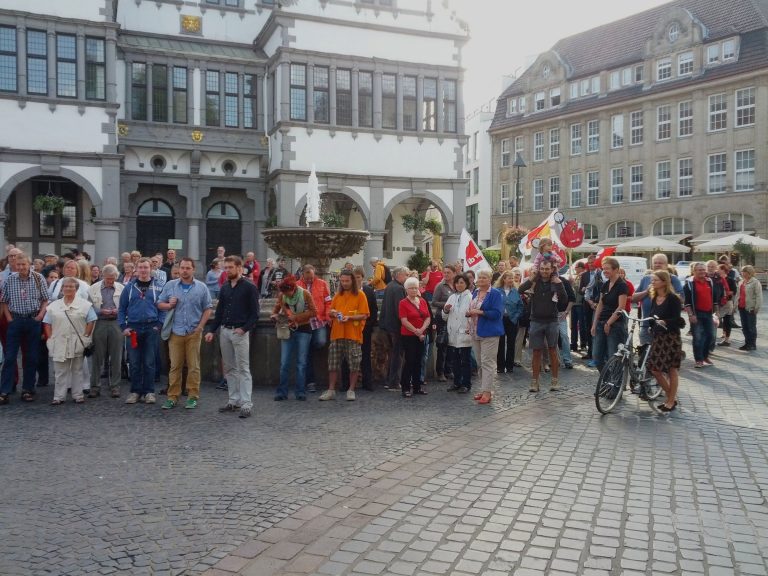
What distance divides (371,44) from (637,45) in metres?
28.9

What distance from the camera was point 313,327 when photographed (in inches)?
409

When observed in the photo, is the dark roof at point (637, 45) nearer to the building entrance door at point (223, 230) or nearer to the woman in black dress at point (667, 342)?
the building entrance door at point (223, 230)

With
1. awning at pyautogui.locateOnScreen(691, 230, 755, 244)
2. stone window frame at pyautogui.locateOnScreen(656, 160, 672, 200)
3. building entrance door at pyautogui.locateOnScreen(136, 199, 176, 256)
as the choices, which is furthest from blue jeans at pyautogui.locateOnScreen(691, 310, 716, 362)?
stone window frame at pyautogui.locateOnScreen(656, 160, 672, 200)

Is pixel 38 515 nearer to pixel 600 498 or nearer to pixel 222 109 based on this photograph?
pixel 600 498

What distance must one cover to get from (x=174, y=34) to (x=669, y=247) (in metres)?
28.1

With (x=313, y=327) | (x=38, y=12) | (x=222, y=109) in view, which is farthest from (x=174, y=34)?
(x=313, y=327)

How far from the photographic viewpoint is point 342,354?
1044cm

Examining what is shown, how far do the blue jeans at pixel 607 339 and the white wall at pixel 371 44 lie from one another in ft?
64.1

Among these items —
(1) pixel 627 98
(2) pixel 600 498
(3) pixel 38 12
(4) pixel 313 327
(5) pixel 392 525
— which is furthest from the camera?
(1) pixel 627 98

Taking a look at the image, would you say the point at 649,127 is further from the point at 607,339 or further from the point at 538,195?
the point at 607,339

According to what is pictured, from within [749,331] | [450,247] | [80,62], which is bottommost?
[749,331]

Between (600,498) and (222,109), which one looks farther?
(222,109)

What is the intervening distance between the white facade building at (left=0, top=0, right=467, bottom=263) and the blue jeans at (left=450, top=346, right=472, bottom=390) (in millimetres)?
17840

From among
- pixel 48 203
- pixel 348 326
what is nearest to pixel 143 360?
pixel 348 326
